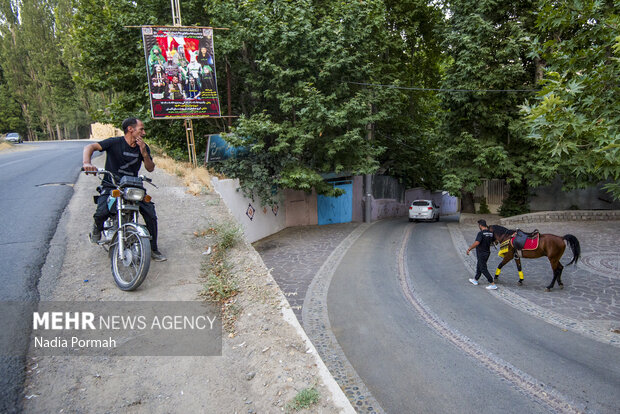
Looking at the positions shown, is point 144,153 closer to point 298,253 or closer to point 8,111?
point 298,253

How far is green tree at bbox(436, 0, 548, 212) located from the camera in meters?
17.4

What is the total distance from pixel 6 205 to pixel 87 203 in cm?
142

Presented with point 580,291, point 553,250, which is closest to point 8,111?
point 553,250

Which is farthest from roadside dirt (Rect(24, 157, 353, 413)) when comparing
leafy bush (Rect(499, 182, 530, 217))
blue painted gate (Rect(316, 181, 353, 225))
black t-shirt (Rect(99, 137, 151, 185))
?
leafy bush (Rect(499, 182, 530, 217))

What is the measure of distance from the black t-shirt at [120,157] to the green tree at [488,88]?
16512 millimetres

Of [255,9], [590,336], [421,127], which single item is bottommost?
[590,336]

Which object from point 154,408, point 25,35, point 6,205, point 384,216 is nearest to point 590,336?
point 154,408

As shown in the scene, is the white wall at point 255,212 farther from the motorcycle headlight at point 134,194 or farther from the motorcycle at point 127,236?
the motorcycle headlight at point 134,194

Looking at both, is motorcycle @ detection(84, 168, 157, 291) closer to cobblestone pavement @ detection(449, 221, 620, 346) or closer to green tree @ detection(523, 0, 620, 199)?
green tree @ detection(523, 0, 620, 199)

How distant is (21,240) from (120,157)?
2.16 meters

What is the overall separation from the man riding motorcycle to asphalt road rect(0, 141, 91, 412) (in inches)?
37.9

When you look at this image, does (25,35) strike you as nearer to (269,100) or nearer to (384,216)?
(269,100)

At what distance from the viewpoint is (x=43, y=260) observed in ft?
16.5

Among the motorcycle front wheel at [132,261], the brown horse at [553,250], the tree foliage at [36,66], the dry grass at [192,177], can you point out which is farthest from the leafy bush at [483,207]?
the tree foliage at [36,66]
